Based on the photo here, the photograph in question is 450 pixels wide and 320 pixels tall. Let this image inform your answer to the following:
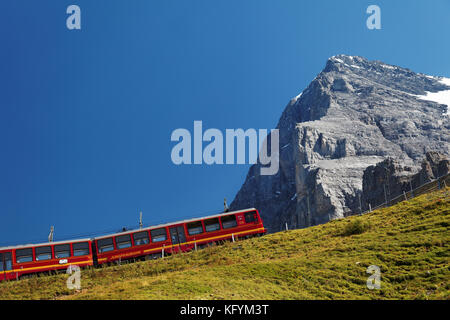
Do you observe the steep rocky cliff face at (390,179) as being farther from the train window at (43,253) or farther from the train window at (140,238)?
the train window at (43,253)

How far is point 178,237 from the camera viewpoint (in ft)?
139

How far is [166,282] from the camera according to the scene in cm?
2434

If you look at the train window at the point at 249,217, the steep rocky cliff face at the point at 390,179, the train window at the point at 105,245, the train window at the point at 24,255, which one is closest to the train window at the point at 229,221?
the train window at the point at 249,217

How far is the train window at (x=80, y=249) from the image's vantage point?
133 ft

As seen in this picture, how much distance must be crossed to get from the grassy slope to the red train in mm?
3390

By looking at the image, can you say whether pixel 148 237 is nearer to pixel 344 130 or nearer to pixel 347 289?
pixel 347 289

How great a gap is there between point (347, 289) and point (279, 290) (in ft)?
13.4

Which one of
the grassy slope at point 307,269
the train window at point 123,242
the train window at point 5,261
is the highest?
the grassy slope at point 307,269

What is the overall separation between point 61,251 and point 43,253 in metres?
1.64

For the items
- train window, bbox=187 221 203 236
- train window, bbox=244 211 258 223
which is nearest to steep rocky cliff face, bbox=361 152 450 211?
train window, bbox=244 211 258 223

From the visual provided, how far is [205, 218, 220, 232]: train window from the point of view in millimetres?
42969

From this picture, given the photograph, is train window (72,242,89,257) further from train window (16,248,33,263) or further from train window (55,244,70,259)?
train window (16,248,33,263)

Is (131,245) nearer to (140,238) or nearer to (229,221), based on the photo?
(140,238)
